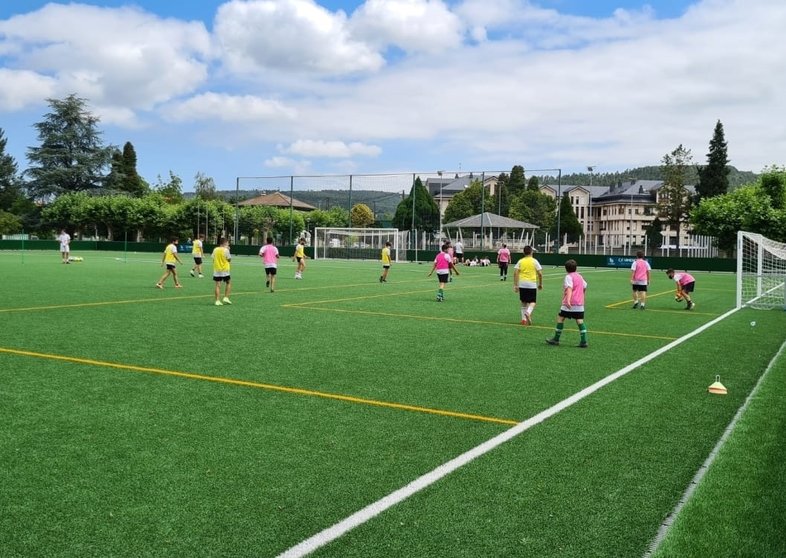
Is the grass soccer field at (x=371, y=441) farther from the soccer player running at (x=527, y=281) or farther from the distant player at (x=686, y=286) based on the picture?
the distant player at (x=686, y=286)

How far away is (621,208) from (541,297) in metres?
114

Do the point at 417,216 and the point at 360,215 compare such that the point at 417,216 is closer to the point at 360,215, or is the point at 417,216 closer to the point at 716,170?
the point at 716,170

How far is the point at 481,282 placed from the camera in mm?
32344

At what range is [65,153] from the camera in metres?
89.2

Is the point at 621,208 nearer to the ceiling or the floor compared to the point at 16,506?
nearer to the ceiling

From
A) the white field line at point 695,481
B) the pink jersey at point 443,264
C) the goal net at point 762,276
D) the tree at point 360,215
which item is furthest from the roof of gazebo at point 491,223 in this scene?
the white field line at point 695,481

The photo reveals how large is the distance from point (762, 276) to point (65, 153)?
8556 cm

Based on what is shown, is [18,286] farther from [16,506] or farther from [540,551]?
[540,551]

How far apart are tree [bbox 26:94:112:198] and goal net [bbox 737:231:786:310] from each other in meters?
78.2

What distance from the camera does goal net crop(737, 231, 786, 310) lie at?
71.3 ft

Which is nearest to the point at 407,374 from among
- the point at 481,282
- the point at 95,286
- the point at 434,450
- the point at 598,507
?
the point at 434,450

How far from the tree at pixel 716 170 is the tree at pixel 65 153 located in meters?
72.6

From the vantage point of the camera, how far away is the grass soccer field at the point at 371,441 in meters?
4.42

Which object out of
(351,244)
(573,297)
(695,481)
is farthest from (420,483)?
(351,244)
